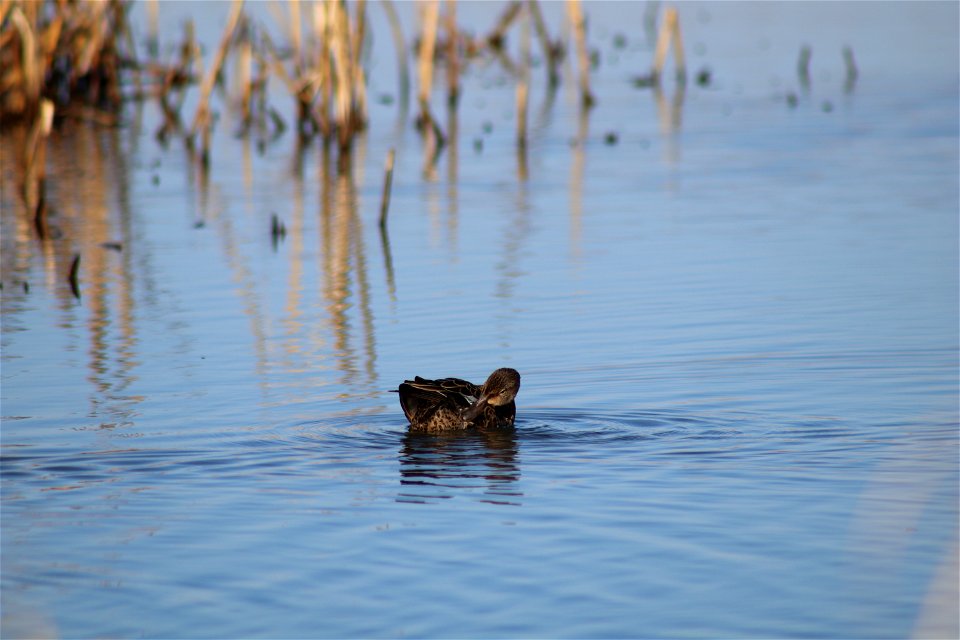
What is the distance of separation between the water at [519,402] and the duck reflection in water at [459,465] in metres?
0.03

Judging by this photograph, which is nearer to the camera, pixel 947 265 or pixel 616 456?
pixel 616 456

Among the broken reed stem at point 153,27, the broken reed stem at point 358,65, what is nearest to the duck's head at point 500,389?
the broken reed stem at point 358,65

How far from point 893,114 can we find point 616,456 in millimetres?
21161

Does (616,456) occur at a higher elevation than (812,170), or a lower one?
lower

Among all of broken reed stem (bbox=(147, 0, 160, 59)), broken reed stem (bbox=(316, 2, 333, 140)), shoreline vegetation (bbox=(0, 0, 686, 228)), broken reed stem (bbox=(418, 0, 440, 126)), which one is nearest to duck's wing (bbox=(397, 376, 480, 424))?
shoreline vegetation (bbox=(0, 0, 686, 228))

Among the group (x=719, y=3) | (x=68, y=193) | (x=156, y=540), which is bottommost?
(x=156, y=540)

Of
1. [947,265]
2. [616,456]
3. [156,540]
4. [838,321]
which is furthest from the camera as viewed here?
[947,265]

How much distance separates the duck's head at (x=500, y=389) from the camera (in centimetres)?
955

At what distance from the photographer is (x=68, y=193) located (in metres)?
21.7

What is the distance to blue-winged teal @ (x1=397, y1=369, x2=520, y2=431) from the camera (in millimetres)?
9570

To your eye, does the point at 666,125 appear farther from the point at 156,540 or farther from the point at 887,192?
the point at 156,540

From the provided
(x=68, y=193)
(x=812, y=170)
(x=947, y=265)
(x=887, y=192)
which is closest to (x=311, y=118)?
(x=68, y=193)

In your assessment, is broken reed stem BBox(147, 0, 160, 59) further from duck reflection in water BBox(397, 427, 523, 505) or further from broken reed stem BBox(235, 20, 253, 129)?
duck reflection in water BBox(397, 427, 523, 505)

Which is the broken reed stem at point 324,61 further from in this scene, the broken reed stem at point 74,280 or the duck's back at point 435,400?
the duck's back at point 435,400
